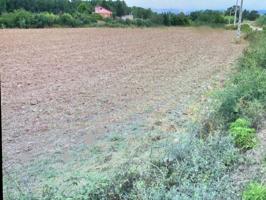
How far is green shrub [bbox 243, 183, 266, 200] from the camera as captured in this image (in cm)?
268

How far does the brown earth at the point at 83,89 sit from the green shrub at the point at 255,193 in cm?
264

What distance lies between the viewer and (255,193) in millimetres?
2715

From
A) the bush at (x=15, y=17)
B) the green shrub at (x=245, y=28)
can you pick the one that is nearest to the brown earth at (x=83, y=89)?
the bush at (x=15, y=17)

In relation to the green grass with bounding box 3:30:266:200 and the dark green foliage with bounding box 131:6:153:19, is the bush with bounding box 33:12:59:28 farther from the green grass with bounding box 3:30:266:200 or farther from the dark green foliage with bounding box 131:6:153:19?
the green grass with bounding box 3:30:266:200

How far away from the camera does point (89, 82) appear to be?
9.84 m

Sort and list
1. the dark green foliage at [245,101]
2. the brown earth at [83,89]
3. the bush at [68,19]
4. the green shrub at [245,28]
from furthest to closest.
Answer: the green shrub at [245,28] → the bush at [68,19] → the brown earth at [83,89] → the dark green foliage at [245,101]

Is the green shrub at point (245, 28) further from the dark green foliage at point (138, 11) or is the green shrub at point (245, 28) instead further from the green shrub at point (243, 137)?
the green shrub at point (243, 137)

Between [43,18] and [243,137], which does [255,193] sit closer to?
[243,137]

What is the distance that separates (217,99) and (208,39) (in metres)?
21.9

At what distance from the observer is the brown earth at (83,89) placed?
563cm

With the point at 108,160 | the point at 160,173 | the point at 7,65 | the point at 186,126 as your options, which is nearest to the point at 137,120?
the point at 186,126

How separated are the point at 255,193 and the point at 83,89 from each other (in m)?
6.55

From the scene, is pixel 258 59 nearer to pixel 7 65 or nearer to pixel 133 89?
pixel 133 89

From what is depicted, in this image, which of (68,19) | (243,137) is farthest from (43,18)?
(68,19)
